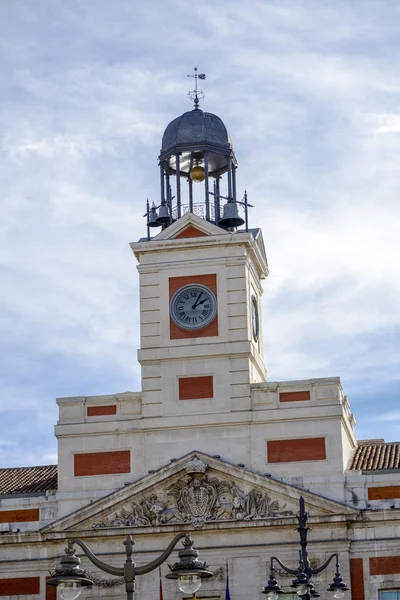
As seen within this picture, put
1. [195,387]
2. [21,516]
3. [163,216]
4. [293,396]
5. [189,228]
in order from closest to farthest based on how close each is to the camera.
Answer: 1. [293,396]
2. [21,516]
3. [195,387]
4. [189,228]
5. [163,216]

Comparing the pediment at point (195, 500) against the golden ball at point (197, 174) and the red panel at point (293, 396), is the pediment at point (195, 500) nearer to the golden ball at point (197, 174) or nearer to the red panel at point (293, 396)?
the red panel at point (293, 396)

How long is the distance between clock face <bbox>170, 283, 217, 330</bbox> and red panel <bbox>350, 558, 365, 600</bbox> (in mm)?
9886

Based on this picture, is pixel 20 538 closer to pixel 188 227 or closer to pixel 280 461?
pixel 280 461

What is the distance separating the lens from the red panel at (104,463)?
46.5 meters

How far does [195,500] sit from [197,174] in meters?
13.0

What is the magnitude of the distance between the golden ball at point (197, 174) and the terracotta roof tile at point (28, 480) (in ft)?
39.9

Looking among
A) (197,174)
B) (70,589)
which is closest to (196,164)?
(197,174)

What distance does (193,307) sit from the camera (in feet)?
158

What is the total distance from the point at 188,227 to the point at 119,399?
675cm

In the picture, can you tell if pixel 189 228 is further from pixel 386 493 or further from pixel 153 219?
pixel 386 493

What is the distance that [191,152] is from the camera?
5106 cm

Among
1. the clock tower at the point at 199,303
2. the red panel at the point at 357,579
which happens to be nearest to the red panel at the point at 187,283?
the clock tower at the point at 199,303

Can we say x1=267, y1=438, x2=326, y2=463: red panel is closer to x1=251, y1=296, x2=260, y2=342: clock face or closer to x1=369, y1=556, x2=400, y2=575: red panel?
x1=369, y1=556, x2=400, y2=575: red panel

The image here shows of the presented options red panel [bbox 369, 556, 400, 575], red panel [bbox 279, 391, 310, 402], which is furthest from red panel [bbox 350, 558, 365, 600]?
red panel [bbox 279, 391, 310, 402]
